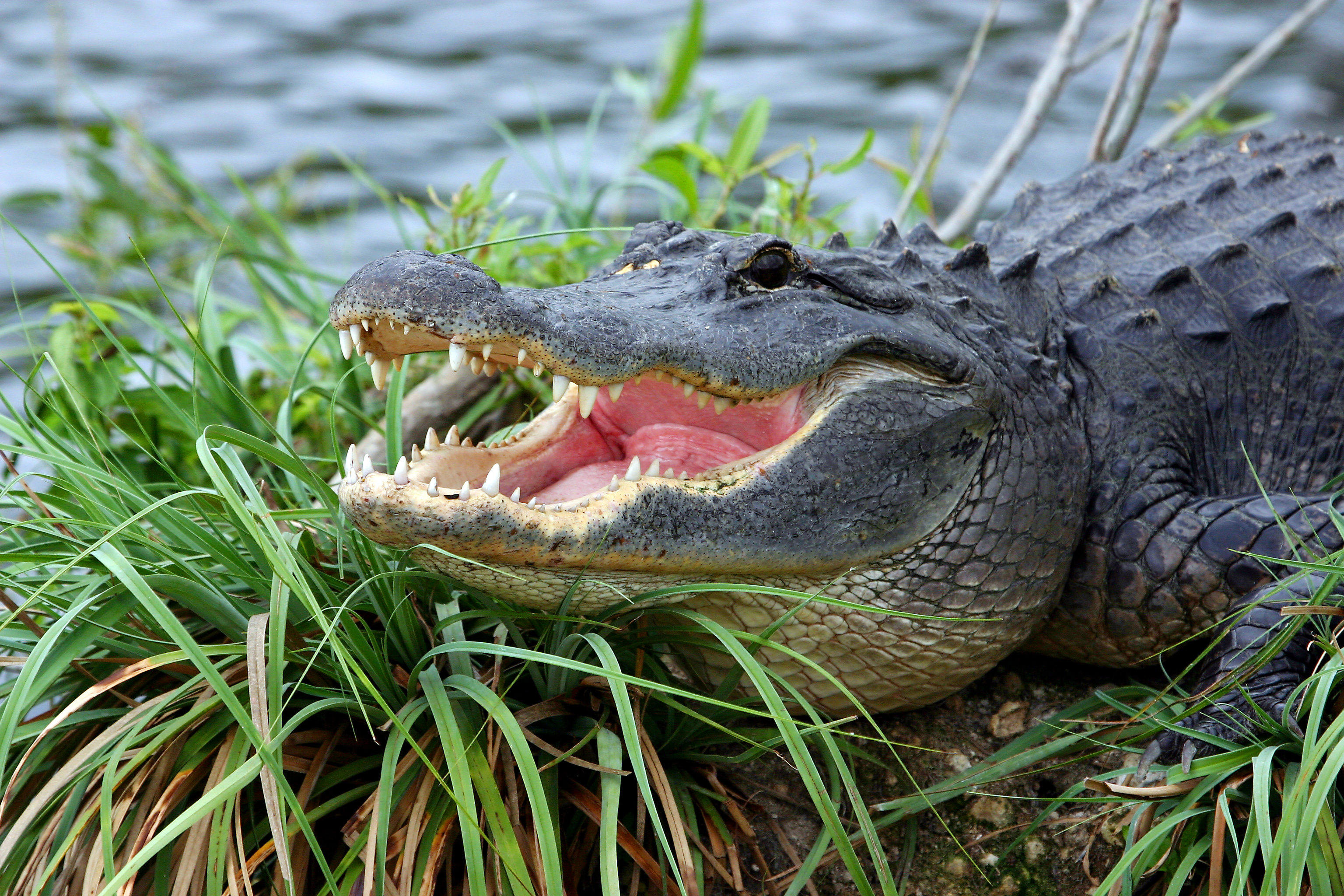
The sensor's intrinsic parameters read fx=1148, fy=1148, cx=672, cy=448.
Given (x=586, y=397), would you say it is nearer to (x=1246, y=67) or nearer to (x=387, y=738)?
(x=387, y=738)

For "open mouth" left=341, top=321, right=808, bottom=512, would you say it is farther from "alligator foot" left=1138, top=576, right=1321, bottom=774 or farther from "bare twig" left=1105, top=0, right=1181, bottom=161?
"bare twig" left=1105, top=0, right=1181, bottom=161

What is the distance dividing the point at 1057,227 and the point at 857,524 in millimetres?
1551

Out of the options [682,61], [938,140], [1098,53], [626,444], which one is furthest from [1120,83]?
[626,444]

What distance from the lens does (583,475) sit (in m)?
2.48

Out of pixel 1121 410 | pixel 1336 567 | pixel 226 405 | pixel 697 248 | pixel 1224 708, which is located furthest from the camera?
pixel 226 405

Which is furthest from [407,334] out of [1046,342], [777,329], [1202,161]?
[1202,161]

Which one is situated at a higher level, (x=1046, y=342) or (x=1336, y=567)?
(x=1046, y=342)

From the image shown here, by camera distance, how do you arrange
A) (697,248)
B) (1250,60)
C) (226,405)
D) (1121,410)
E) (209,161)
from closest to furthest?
(697,248), (1121,410), (226,405), (1250,60), (209,161)

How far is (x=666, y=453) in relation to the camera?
260 centimetres

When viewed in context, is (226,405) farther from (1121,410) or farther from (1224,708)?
(1224,708)

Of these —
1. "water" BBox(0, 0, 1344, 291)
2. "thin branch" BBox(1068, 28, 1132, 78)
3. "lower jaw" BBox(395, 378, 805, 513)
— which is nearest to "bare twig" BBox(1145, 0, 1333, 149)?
"thin branch" BBox(1068, 28, 1132, 78)

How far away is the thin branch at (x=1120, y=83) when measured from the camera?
4473mm

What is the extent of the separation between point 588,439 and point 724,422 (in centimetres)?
32

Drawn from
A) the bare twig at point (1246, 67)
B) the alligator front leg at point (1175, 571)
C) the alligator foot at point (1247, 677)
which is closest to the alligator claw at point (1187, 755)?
the alligator foot at point (1247, 677)
